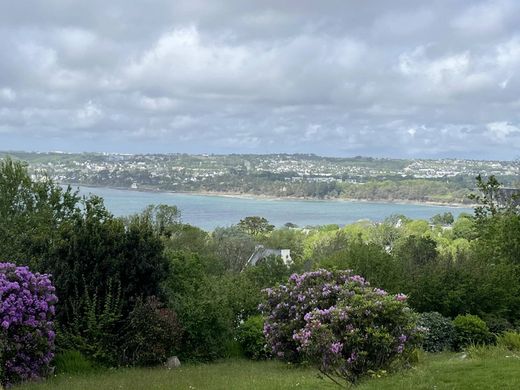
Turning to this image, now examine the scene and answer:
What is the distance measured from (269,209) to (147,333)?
156m

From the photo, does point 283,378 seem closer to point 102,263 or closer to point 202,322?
point 202,322

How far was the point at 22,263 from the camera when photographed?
16.7m

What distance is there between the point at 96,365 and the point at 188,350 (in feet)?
9.37

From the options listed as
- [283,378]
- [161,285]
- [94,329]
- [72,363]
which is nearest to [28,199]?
[161,285]

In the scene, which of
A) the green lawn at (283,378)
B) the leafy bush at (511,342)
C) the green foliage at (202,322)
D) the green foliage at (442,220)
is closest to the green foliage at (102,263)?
the green foliage at (202,322)

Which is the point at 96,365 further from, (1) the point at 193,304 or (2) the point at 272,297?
(2) the point at 272,297

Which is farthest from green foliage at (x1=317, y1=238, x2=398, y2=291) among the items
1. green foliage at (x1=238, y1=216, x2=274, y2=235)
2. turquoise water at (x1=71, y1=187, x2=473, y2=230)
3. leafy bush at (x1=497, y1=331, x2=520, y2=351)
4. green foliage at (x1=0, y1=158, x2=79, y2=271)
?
turquoise water at (x1=71, y1=187, x2=473, y2=230)

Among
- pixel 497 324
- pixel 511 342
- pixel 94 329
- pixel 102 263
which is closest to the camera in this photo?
pixel 511 342

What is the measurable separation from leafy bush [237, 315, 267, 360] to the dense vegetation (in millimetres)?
31

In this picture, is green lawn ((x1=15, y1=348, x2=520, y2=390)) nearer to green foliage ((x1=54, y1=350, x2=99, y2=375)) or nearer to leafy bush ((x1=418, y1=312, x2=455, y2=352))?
green foliage ((x1=54, y1=350, x2=99, y2=375))

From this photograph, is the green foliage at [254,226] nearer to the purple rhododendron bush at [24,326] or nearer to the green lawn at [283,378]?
the green lawn at [283,378]

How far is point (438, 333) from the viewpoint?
59.1 feet

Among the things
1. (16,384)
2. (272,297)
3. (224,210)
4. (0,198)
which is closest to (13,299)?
(16,384)

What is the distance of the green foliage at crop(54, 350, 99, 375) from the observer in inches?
510
